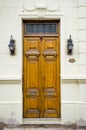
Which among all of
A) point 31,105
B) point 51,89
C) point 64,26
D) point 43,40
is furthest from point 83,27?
point 31,105

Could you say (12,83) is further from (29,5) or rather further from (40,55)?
(29,5)

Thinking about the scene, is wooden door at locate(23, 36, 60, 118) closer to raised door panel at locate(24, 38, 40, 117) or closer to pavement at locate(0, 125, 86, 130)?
raised door panel at locate(24, 38, 40, 117)

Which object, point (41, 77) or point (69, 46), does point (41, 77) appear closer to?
point (41, 77)

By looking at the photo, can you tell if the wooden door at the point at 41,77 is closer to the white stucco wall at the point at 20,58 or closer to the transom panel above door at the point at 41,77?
the transom panel above door at the point at 41,77

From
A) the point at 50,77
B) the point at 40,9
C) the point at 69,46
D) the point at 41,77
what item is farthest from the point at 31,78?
the point at 40,9

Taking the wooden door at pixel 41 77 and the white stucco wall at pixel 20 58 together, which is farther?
the wooden door at pixel 41 77

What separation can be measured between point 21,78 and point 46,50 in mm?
1124

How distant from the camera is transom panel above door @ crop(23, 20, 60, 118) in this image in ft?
31.4

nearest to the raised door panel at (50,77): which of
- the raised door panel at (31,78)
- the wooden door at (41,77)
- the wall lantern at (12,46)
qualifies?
the wooden door at (41,77)

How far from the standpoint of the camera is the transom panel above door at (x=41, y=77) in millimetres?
9562

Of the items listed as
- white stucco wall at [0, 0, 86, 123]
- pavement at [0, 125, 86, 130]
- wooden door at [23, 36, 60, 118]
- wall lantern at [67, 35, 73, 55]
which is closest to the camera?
pavement at [0, 125, 86, 130]

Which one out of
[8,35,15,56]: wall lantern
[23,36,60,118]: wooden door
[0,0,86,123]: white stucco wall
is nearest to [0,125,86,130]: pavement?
[0,0,86,123]: white stucco wall

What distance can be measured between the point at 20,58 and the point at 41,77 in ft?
2.81

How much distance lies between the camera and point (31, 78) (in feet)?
31.4
